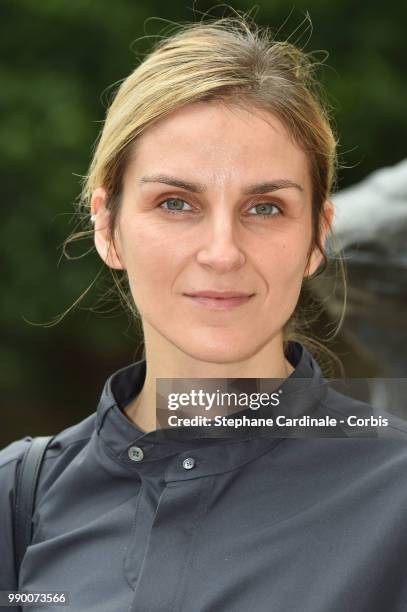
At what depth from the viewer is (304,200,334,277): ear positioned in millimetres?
2145

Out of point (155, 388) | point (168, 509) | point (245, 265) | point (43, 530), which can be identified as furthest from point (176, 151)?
point (43, 530)

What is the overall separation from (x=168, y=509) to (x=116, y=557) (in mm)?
144

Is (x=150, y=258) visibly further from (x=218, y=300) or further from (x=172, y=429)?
(x=172, y=429)

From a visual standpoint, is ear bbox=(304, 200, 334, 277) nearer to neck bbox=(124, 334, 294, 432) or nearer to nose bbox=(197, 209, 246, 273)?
neck bbox=(124, 334, 294, 432)

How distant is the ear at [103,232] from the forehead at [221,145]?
0.20 metres

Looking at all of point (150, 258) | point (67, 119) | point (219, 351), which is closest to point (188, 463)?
point (219, 351)

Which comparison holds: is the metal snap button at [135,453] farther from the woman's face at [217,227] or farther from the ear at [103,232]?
the ear at [103,232]

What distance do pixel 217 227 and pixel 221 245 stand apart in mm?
38

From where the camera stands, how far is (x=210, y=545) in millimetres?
1838

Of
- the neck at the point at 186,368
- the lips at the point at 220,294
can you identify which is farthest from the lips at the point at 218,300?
the neck at the point at 186,368

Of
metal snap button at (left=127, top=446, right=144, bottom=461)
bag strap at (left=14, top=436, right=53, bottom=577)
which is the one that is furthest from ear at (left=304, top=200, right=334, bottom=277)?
bag strap at (left=14, top=436, right=53, bottom=577)

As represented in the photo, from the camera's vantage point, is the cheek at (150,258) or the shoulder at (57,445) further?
the shoulder at (57,445)

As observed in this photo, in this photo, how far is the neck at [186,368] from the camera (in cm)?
202

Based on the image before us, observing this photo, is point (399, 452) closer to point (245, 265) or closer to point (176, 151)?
point (245, 265)
